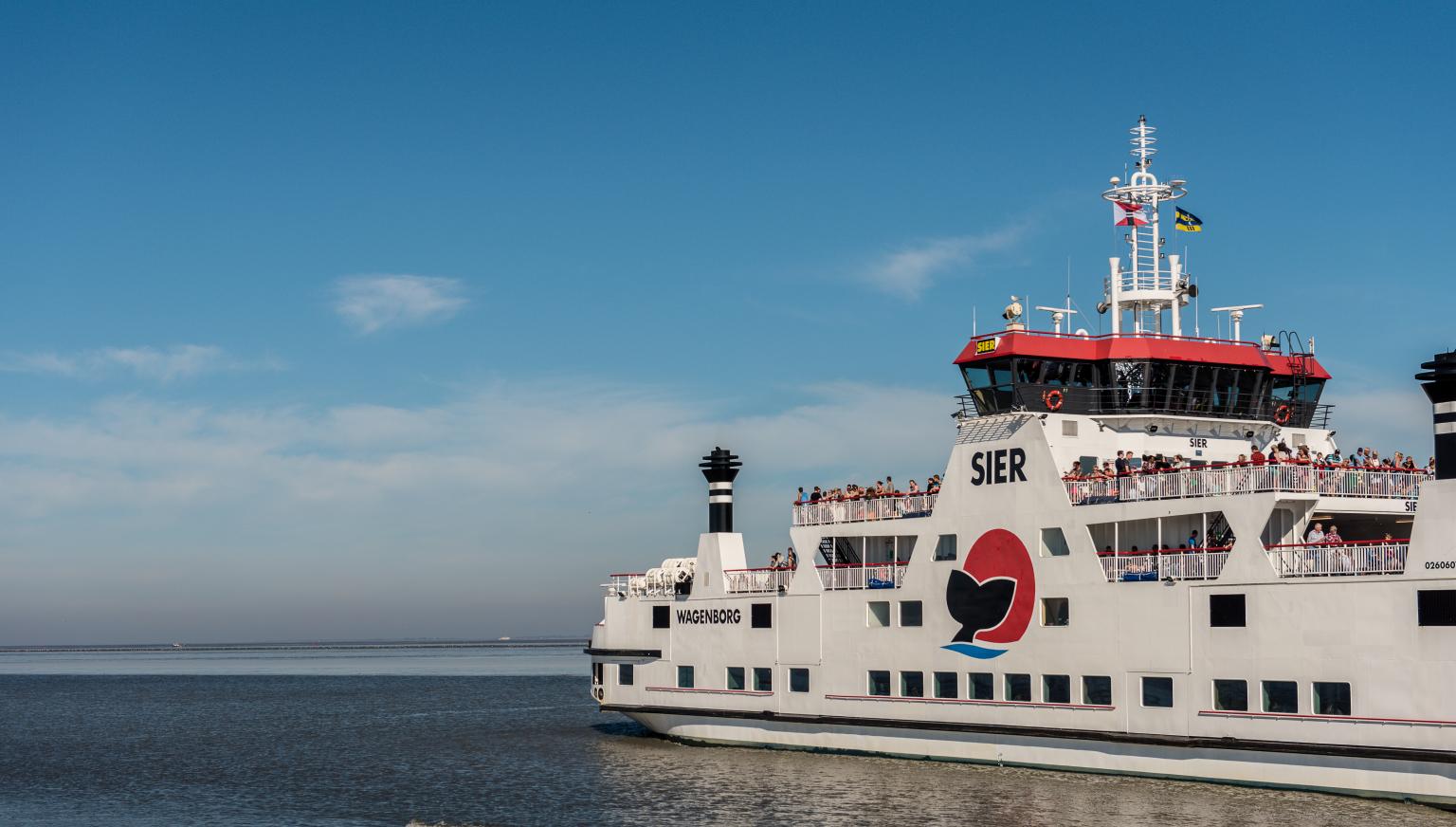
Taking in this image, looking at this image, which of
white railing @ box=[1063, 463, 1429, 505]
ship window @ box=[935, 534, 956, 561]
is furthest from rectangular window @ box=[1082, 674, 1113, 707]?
ship window @ box=[935, 534, 956, 561]

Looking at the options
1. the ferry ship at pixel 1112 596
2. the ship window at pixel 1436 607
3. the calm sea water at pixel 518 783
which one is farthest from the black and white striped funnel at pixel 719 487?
the ship window at pixel 1436 607

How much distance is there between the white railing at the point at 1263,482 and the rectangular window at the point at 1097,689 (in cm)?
342

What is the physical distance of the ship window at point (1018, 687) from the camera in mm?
28859

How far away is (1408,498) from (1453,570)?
13.1 ft

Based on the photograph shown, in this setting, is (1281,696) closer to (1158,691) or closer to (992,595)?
(1158,691)

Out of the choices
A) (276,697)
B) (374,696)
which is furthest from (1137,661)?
(276,697)

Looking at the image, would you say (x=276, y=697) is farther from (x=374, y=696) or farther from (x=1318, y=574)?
(x=1318, y=574)

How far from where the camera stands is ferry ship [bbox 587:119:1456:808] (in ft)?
77.2

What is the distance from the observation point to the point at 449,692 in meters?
75.9

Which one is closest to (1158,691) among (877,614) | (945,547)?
(945,547)

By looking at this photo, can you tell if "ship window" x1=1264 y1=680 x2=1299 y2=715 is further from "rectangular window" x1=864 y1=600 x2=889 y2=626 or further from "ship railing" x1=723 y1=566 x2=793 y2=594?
"ship railing" x1=723 y1=566 x2=793 y2=594

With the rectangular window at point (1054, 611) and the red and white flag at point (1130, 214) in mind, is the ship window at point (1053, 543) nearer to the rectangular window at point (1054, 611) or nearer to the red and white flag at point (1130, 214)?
the rectangular window at point (1054, 611)

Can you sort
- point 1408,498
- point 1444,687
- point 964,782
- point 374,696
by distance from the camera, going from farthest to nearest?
point 374,696 → point 964,782 → point 1408,498 → point 1444,687

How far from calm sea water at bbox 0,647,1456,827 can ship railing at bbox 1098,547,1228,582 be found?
12.3ft
